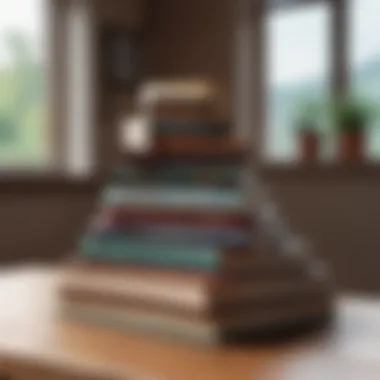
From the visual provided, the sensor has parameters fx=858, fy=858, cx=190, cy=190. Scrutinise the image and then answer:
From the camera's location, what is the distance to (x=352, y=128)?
3084mm

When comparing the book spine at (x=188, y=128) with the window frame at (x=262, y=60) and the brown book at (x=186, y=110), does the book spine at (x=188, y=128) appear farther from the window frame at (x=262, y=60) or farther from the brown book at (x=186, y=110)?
the window frame at (x=262, y=60)

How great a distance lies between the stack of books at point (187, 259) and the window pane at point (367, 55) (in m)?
2.24

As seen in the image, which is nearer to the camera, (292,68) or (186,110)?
(186,110)

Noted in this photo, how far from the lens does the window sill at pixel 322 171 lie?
9.78ft

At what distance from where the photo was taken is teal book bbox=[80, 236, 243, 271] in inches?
36.8

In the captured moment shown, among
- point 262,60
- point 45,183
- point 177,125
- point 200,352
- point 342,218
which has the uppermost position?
point 262,60

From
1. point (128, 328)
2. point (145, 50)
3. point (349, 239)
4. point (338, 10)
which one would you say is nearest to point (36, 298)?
point (128, 328)

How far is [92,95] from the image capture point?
352 cm

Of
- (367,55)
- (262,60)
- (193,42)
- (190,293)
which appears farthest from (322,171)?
(190,293)

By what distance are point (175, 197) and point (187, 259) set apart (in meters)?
0.08

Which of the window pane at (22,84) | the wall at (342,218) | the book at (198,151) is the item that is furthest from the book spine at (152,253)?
the window pane at (22,84)

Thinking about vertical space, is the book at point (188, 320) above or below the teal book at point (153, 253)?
below

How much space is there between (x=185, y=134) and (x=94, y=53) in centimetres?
258

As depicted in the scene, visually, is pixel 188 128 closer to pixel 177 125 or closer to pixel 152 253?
pixel 177 125
